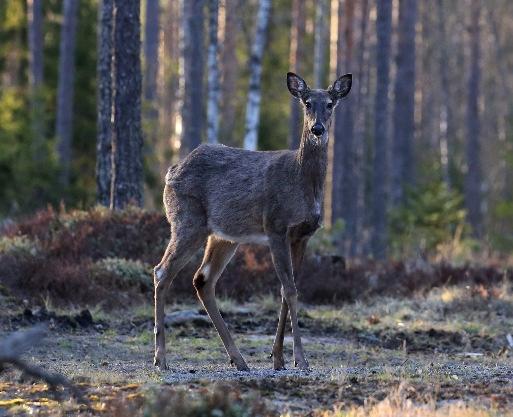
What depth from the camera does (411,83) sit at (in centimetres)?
3259

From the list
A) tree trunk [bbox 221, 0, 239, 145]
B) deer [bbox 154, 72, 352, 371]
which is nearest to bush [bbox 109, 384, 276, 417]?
deer [bbox 154, 72, 352, 371]

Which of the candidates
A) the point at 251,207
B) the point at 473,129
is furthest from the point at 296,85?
the point at 473,129

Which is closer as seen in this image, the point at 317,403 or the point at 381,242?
the point at 317,403

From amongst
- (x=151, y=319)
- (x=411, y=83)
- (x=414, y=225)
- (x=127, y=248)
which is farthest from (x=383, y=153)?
(x=151, y=319)

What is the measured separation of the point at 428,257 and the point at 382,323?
21.0 ft

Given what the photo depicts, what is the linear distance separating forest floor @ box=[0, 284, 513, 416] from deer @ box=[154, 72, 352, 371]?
570 mm

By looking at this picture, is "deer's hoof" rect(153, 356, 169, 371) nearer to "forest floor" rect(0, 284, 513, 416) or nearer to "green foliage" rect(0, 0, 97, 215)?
"forest floor" rect(0, 284, 513, 416)

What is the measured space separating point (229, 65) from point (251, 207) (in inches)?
1355

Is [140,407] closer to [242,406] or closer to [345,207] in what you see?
[242,406]

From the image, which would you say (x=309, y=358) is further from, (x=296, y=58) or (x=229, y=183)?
(x=296, y=58)

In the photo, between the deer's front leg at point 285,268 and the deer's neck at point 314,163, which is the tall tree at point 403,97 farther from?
the deer's front leg at point 285,268

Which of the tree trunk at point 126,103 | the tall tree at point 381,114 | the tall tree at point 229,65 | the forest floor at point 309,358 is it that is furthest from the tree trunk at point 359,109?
the forest floor at point 309,358

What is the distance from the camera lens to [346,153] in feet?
110

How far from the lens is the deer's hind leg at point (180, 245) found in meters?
10.6
